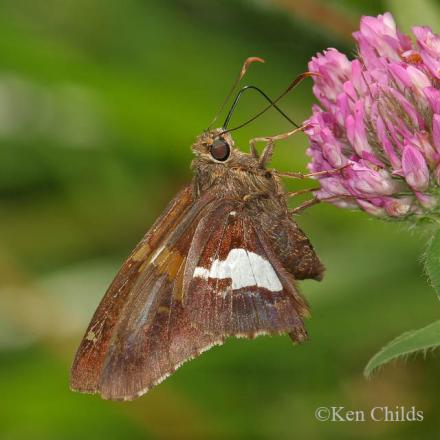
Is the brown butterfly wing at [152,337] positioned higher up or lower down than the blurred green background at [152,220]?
lower down

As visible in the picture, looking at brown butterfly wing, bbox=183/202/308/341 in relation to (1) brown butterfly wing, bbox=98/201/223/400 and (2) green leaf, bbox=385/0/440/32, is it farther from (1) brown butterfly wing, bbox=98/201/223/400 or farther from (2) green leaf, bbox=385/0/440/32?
(2) green leaf, bbox=385/0/440/32

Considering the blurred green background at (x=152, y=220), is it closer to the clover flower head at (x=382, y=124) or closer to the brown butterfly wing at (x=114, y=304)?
the clover flower head at (x=382, y=124)

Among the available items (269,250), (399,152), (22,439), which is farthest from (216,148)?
(22,439)

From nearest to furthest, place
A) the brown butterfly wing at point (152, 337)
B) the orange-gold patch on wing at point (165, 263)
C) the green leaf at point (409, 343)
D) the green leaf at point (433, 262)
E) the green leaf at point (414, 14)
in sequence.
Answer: the green leaf at point (409, 343) < the green leaf at point (433, 262) < the brown butterfly wing at point (152, 337) < the orange-gold patch on wing at point (165, 263) < the green leaf at point (414, 14)

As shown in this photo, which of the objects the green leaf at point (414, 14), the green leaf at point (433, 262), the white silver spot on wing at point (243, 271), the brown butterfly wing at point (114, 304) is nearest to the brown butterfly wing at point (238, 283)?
the white silver spot on wing at point (243, 271)

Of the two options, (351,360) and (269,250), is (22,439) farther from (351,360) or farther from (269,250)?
(269,250)

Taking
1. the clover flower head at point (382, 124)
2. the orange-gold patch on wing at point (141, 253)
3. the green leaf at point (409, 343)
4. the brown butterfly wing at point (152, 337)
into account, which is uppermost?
the clover flower head at point (382, 124)
